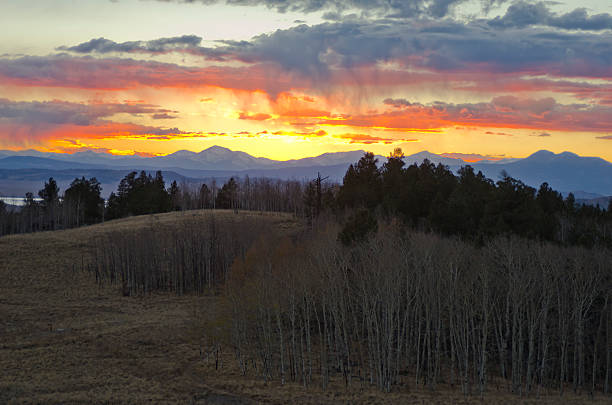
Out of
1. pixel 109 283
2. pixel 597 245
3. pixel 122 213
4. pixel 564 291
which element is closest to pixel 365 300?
pixel 564 291

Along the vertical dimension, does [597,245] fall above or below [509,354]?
above

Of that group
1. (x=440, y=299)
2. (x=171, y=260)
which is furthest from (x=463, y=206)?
(x=171, y=260)

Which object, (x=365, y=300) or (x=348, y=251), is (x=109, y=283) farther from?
(x=365, y=300)

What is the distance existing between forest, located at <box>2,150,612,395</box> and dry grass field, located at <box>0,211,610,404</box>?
7.21 ft

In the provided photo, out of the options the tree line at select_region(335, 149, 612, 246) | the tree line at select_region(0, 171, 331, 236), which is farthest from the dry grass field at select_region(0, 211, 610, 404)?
the tree line at select_region(0, 171, 331, 236)

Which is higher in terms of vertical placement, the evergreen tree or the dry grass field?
the evergreen tree

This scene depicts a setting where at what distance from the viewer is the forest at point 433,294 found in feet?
116

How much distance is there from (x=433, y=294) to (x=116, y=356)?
25.3 metres

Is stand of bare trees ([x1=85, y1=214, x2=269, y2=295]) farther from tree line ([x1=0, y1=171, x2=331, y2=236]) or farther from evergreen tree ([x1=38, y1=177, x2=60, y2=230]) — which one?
evergreen tree ([x1=38, y1=177, x2=60, y2=230])

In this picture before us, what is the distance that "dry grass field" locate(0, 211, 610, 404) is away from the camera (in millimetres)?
31469

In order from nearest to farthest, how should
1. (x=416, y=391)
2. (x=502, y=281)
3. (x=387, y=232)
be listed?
(x=416, y=391), (x=502, y=281), (x=387, y=232)

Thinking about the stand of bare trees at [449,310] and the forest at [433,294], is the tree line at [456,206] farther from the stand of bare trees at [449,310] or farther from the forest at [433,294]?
the stand of bare trees at [449,310]

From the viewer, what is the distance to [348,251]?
4319cm

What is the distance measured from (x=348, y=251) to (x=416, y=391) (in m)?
12.9
